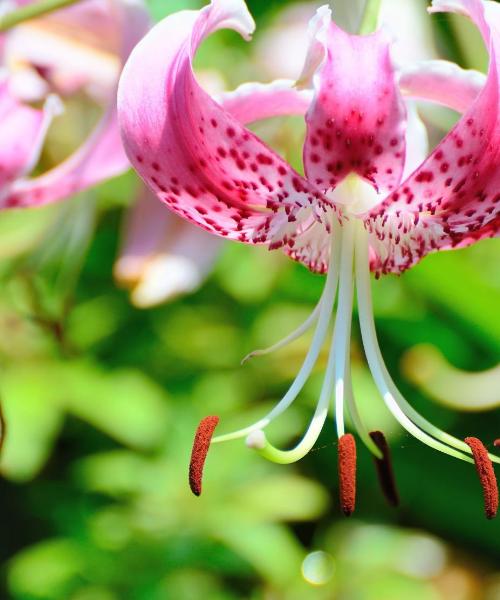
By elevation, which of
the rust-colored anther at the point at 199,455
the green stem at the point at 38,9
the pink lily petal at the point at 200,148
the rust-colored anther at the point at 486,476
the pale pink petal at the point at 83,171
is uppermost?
the green stem at the point at 38,9

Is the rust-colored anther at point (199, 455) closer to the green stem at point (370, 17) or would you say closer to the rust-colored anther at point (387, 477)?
the rust-colored anther at point (387, 477)

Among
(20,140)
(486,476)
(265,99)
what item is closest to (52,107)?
(20,140)

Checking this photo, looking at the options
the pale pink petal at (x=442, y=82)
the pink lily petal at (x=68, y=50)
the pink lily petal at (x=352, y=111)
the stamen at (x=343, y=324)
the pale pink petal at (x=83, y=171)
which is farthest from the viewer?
the pink lily petal at (x=68, y=50)

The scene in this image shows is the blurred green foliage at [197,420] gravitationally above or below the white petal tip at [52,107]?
below

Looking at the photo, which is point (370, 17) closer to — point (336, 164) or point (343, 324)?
point (336, 164)

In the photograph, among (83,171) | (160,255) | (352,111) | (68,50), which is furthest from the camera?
(68,50)

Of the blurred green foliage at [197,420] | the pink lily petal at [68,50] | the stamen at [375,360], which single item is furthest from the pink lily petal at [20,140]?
the stamen at [375,360]
